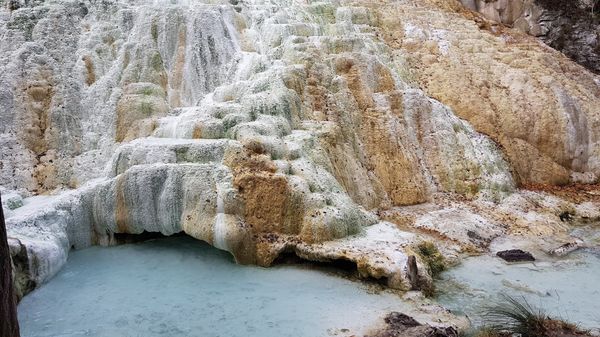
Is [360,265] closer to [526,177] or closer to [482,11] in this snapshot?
[526,177]

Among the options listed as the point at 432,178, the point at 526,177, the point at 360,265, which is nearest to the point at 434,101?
the point at 432,178

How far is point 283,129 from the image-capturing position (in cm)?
1306

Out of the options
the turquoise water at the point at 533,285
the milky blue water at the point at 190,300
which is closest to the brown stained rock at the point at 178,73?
the milky blue water at the point at 190,300

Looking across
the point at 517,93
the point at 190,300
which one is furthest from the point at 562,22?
the point at 190,300

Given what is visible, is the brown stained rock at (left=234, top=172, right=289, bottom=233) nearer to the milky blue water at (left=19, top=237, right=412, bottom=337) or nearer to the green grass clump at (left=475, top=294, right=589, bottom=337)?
the milky blue water at (left=19, top=237, right=412, bottom=337)

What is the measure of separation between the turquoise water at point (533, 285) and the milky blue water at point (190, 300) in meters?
1.50

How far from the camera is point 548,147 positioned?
17.3 m

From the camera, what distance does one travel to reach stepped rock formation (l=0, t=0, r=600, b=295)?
1095 cm

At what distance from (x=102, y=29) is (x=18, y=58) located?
2.82m

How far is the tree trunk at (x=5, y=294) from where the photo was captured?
271cm

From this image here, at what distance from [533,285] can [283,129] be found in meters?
6.91

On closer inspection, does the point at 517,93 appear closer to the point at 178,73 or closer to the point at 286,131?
the point at 286,131

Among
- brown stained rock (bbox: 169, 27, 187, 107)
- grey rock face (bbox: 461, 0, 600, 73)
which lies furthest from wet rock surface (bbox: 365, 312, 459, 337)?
grey rock face (bbox: 461, 0, 600, 73)

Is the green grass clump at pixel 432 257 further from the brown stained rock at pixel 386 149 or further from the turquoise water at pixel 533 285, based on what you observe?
the brown stained rock at pixel 386 149
